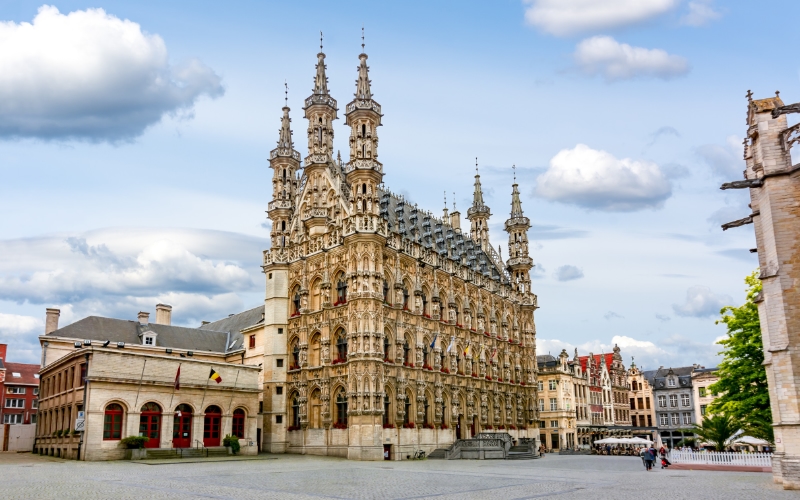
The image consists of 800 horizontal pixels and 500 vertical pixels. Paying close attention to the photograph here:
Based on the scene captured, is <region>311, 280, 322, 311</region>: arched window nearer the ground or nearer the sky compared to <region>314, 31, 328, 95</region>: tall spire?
nearer the ground

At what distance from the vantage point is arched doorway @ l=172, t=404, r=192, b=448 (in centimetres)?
4753

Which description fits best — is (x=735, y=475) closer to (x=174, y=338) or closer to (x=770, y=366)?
(x=770, y=366)

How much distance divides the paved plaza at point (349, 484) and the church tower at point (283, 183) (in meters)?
28.7

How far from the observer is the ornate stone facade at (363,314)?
52.3 metres

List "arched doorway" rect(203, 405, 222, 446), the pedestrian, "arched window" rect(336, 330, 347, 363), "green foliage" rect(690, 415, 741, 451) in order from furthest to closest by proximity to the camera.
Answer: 1. "arched window" rect(336, 330, 347, 363)
2. "arched doorway" rect(203, 405, 222, 446)
3. "green foliage" rect(690, 415, 741, 451)
4. the pedestrian

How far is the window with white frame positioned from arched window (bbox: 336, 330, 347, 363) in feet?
172

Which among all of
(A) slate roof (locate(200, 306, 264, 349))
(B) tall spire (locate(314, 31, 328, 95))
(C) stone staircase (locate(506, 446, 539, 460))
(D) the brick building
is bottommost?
(C) stone staircase (locate(506, 446, 539, 460))

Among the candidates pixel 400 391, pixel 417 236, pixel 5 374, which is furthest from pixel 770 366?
pixel 5 374

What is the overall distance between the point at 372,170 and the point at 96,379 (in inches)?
1004

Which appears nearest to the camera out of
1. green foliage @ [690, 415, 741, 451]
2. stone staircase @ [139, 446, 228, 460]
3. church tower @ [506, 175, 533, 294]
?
green foliage @ [690, 415, 741, 451]

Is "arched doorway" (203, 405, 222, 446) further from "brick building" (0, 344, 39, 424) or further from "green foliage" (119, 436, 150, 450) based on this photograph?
"brick building" (0, 344, 39, 424)

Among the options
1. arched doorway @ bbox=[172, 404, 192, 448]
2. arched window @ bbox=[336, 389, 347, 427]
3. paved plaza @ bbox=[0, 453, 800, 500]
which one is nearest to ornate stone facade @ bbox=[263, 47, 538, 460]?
arched window @ bbox=[336, 389, 347, 427]

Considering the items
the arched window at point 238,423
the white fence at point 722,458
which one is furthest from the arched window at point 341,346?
the white fence at point 722,458

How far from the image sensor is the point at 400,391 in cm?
5453
